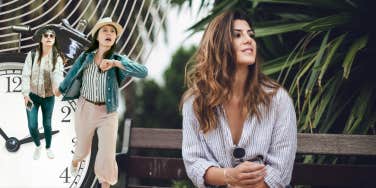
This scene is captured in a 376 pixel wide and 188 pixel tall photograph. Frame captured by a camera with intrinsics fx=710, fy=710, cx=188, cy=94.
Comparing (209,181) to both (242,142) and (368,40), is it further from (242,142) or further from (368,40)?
(368,40)

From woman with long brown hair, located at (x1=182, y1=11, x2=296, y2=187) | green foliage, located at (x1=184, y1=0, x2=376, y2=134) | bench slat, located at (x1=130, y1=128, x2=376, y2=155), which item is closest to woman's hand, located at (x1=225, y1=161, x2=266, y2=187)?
woman with long brown hair, located at (x1=182, y1=11, x2=296, y2=187)

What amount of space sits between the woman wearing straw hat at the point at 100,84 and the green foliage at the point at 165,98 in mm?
9458

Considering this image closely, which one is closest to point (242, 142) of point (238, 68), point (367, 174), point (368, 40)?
point (238, 68)

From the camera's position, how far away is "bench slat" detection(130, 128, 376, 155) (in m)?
3.06

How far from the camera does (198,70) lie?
2453 millimetres

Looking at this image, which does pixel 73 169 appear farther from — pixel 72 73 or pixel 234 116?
pixel 234 116

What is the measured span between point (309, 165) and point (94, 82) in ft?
4.24

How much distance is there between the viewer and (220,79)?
2.41m

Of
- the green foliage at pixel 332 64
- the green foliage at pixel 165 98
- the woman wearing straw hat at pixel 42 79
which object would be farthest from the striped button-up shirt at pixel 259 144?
the green foliage at pixel 165 98

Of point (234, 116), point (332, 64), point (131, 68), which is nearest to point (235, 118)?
point (234, 116)

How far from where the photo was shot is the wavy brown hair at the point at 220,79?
2.38 m

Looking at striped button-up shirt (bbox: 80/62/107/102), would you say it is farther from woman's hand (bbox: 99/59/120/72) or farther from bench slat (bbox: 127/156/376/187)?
bench slat (bbox: 127/156/376/187)

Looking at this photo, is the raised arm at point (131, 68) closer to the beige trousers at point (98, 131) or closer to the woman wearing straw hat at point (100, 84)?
the woman wearing straw hat at point (100, 84)

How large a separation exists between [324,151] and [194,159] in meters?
0.90
